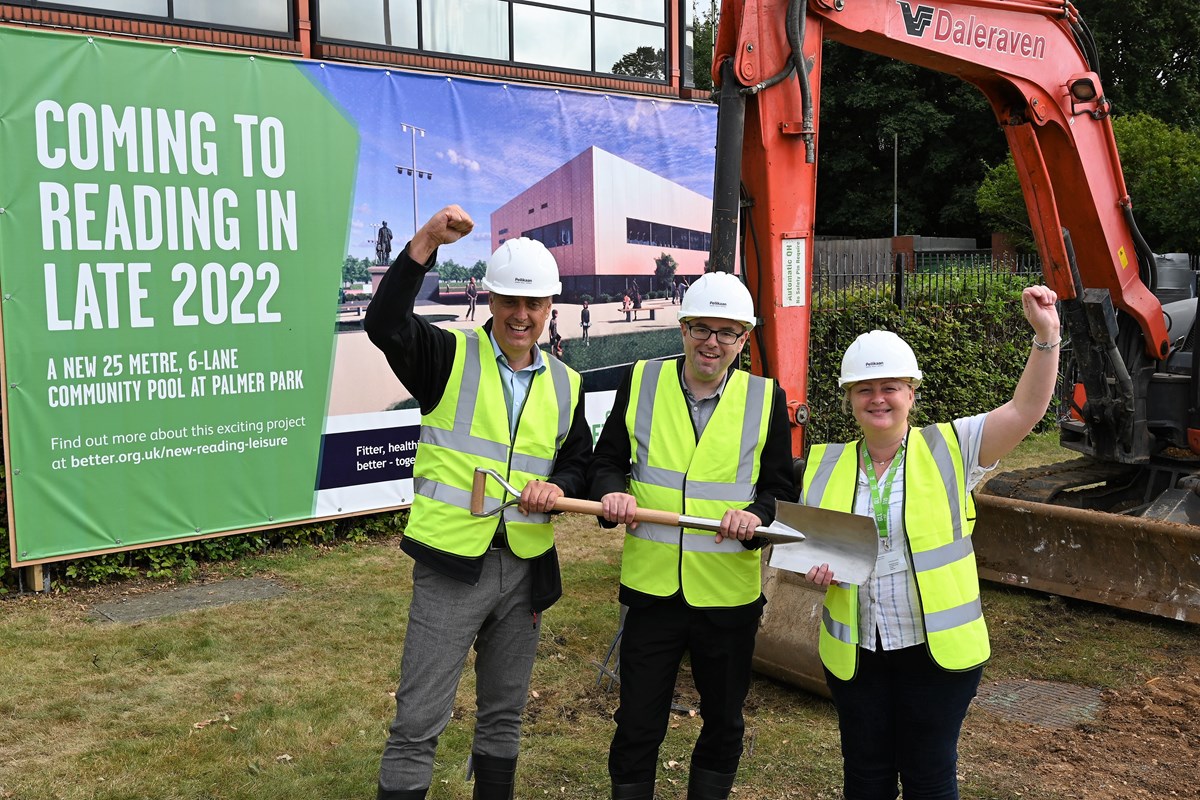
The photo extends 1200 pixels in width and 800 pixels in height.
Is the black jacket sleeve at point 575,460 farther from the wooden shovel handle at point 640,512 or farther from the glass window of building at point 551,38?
the glass window of building at point 551,38

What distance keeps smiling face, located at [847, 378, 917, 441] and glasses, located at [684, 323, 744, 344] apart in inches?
20.0

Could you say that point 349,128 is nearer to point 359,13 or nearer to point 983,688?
point 359,13

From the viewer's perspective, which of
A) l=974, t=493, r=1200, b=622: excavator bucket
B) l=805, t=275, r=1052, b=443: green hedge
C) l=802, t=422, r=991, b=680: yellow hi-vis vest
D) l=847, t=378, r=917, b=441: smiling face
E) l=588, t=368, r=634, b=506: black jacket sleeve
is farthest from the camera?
l=805, t=275, r=1052, b=443: green hedge

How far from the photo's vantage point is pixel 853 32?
5.83 m

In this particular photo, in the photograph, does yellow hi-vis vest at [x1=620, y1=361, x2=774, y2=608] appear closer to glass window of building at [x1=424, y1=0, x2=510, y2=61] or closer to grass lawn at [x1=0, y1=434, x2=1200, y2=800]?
grass lawn at [x1=0, y1=434, x2=1200, y2=800]

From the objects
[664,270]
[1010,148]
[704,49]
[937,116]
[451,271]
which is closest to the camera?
[1010,148]

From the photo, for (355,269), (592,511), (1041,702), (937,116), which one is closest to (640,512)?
(592,511)

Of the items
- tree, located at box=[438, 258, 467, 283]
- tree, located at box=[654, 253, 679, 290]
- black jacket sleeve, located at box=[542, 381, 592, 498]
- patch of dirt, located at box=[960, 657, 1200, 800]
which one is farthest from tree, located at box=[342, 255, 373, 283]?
patch of dirt, located at box=[960, 657, 1200, 800]

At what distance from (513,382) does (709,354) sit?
0.67 m

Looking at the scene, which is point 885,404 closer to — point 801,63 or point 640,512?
point 640,512

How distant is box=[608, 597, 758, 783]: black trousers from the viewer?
362cm

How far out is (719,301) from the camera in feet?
11.9

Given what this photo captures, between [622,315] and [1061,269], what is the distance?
4270 mm

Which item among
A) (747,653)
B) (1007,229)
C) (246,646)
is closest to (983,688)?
(747,653)
